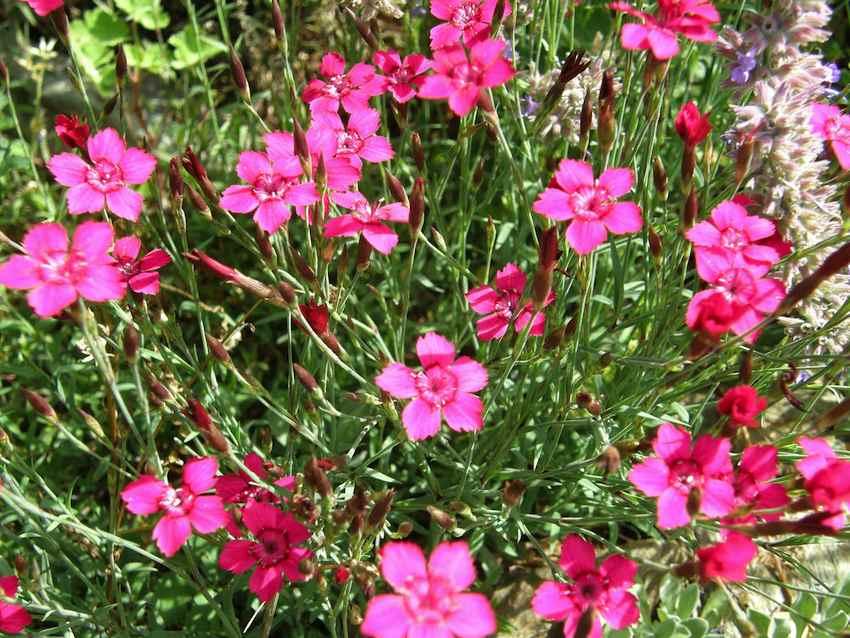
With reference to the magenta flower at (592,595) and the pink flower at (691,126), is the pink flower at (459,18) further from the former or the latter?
the magenta flower at (592,595)

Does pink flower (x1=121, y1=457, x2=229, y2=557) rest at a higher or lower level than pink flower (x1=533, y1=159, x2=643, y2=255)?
lower

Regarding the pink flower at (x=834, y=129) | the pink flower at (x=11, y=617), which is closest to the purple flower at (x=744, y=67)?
the pink flower at (x=834, y=129)

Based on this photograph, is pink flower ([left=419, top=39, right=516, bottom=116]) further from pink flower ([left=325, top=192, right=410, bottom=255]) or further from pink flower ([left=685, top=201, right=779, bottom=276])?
pink flower ([left=685, top=201, right=779, bottom=276])

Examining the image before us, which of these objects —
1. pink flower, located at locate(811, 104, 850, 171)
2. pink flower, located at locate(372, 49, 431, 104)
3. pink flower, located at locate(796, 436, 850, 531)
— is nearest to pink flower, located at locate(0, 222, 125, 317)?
pink flower, located at locate(372, 49, 431, 104)

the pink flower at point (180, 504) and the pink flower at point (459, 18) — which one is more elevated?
the pink flower at point (459, 18)

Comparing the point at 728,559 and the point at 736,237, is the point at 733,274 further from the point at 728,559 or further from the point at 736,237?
the point at 728,559

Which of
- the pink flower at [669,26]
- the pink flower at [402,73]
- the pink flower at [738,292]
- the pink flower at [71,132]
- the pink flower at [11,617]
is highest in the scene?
the pink flower at [669,26]
